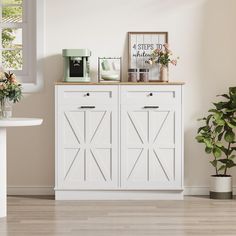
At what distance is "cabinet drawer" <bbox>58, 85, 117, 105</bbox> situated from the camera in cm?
590

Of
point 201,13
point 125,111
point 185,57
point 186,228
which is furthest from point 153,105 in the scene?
point 186,228

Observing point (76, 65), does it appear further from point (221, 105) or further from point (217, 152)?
point (217, 152)

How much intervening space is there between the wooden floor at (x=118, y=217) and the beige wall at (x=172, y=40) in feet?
2.32

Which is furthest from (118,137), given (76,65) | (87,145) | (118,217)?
(118,217)

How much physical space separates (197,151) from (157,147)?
0.51 m

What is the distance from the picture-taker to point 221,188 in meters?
5.98

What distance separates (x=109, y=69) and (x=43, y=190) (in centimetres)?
127

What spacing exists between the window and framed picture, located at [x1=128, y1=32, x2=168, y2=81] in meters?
0.85

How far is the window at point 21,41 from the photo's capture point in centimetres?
628

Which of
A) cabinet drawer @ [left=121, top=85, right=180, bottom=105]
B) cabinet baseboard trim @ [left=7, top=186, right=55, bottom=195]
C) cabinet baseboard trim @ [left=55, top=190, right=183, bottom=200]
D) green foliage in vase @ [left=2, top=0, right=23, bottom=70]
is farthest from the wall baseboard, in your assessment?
green foliage in vase @ [left=2, top=0, right=23, bottom=70]

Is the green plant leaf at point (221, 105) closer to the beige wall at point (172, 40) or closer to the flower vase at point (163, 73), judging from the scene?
the beige wall at point (172, 40)

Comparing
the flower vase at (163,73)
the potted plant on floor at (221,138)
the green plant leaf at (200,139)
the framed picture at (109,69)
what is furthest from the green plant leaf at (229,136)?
the framed picture at (109,69)

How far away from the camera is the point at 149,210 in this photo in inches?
214

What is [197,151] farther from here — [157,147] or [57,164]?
[57,164]
